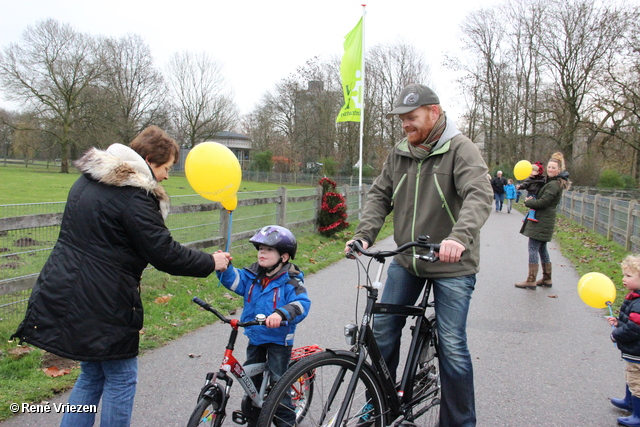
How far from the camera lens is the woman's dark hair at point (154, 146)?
8.86ft

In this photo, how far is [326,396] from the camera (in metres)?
2.69

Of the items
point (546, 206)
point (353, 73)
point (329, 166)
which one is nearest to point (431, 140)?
point (546, 206)

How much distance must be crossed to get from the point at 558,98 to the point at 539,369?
34.2 m

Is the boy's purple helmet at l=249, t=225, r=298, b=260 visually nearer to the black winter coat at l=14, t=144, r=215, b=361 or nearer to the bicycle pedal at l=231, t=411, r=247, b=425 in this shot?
the black winter coat at l=14, t=144, r=215, b=361

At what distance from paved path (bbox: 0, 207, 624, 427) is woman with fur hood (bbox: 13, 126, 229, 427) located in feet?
3.80

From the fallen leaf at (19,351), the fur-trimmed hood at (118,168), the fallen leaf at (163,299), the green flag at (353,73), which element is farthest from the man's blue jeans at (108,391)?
the green flag at (353,73)

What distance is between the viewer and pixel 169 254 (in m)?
2.53

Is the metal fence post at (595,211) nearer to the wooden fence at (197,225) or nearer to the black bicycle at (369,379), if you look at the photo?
the wooden fence at (197,225)

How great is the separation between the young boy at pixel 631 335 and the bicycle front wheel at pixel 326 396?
1817 millimetres

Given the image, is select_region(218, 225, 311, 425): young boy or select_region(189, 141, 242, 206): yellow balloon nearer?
select_region(218, 225, 311, 425): young boy

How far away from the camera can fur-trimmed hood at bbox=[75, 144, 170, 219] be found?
2.41 metres

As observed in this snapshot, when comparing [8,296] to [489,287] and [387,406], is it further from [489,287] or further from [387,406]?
[489,287]

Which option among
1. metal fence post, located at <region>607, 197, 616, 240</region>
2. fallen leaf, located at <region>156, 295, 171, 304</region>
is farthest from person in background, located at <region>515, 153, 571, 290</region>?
metal fence post, located at <region>607, 197, 616, 240</region>

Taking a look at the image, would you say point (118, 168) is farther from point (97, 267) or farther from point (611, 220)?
point (611, 220)
